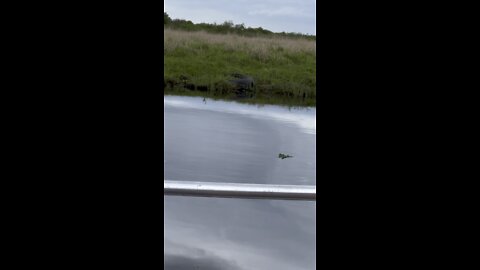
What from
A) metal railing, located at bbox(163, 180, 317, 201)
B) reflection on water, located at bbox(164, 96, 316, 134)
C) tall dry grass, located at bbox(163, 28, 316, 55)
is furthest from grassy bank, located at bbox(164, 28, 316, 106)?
metal railing, located at bbox(163, 180, 317, 201)

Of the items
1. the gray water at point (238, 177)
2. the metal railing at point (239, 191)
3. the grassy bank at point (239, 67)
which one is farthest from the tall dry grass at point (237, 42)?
the metal railing at point (239, 191)

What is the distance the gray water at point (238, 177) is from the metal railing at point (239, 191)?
0.26m

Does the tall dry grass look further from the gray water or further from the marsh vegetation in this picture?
the gray water

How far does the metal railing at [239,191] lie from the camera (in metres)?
2.48

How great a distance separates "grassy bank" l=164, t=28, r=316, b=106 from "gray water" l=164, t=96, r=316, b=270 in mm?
196

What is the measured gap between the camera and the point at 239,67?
6.73 m

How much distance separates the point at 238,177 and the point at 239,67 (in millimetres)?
2077

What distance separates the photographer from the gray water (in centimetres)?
284

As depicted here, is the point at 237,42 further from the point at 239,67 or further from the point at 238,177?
the point at 238,177
